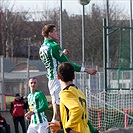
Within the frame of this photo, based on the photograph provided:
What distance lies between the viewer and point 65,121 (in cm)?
708

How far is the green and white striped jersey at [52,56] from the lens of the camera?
9.38 meters

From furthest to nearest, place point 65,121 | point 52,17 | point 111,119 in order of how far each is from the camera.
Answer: point 52,17, point 111,119, point 65,121

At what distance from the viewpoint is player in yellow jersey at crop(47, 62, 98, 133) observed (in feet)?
22.7

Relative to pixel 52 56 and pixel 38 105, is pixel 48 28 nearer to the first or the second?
pixel 52 56

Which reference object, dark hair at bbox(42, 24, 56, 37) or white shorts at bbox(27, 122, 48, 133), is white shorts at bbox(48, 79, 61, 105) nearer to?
dark hair at bbox(42, 24, 56, 37)

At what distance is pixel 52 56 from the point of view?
9461 millimetres

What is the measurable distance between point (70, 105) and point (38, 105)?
4742 mm

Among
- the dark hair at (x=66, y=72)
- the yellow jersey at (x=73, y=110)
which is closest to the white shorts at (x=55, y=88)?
the yellow jersey at (x=73, y=110)

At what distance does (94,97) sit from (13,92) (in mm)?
4727

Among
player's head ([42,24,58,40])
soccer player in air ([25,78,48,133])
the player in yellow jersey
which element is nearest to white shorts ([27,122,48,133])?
soccer player in air ([25,78,48,133])

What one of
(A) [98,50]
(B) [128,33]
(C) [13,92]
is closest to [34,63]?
(C) [13,92]

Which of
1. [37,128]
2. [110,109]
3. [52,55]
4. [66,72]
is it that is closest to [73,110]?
[66,72]

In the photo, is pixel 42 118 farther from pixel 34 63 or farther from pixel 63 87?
pixel 34 63

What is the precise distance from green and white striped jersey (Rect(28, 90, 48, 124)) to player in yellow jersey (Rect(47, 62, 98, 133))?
424cm
